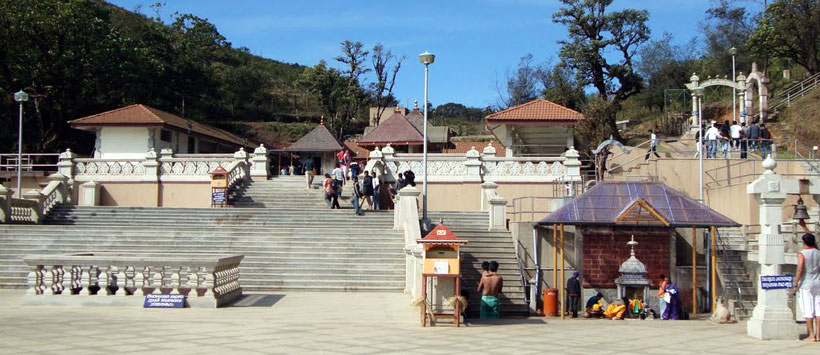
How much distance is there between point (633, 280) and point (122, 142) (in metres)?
27.9

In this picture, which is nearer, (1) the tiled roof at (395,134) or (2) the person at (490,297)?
(2) the person at (490,297)

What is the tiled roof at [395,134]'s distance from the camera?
42.2 metres

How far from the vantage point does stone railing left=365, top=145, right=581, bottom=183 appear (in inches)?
1197

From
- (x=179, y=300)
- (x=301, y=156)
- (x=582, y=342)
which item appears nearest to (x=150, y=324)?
(x=179, y=300)

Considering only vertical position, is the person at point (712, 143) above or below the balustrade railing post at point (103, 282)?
above

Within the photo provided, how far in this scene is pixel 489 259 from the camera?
65.1 ft

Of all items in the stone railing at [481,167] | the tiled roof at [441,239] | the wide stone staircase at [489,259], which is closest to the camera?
the tiled roof at [441,239]

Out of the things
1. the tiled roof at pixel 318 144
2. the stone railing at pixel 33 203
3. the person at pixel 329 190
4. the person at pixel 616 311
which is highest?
the tiled roof at pixel 318 144

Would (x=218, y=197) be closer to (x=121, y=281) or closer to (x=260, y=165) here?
(x=260, y=165)

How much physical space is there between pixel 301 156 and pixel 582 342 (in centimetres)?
3387

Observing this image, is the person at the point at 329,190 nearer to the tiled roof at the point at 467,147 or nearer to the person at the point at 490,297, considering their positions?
the person at the point at 490,297

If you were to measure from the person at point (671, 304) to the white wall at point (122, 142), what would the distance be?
91.4ft

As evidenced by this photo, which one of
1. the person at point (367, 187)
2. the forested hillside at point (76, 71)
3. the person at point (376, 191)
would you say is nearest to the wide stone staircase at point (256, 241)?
the person at point (367, 187)

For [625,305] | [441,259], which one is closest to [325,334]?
[441,259]
